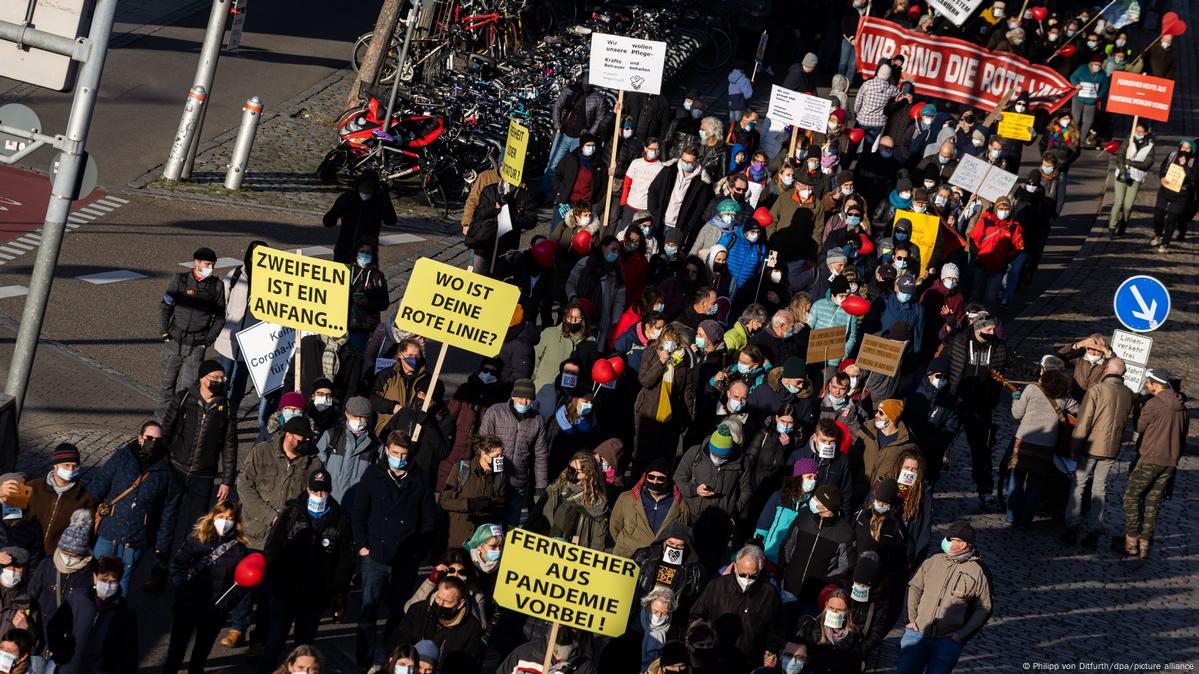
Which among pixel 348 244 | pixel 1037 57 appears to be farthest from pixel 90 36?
pixel 1037 57

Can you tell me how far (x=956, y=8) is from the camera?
86.3 ft

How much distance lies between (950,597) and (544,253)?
6.55 m

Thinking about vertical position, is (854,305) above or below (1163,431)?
above

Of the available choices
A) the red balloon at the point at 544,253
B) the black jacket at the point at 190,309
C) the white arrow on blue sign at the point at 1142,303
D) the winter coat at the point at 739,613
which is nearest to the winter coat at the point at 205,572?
the winter coat at the point at 739,613

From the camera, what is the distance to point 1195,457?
18297mm

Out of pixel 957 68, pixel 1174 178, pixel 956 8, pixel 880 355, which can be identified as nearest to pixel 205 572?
pixel 880 355

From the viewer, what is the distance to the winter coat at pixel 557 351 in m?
14.3

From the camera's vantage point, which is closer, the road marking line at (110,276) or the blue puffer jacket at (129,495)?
the blue puffer jacket at (129,495)

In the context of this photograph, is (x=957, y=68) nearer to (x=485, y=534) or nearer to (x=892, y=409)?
(x=892, y=409)

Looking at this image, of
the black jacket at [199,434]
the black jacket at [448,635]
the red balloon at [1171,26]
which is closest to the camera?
the black jacket at [448,635]

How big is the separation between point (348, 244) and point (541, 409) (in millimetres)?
4312

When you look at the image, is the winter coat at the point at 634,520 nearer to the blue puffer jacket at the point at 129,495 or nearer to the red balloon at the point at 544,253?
the blue puffer jacket at the point at 129,495

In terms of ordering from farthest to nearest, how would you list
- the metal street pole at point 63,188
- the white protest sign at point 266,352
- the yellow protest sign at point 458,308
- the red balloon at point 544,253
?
A: the red balloon at point 544,253 → the white protest sign at point 266,352 → the yellow protest sign at point 458,308 → the metal street pole at point 63,188

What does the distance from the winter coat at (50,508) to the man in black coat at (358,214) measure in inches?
247
